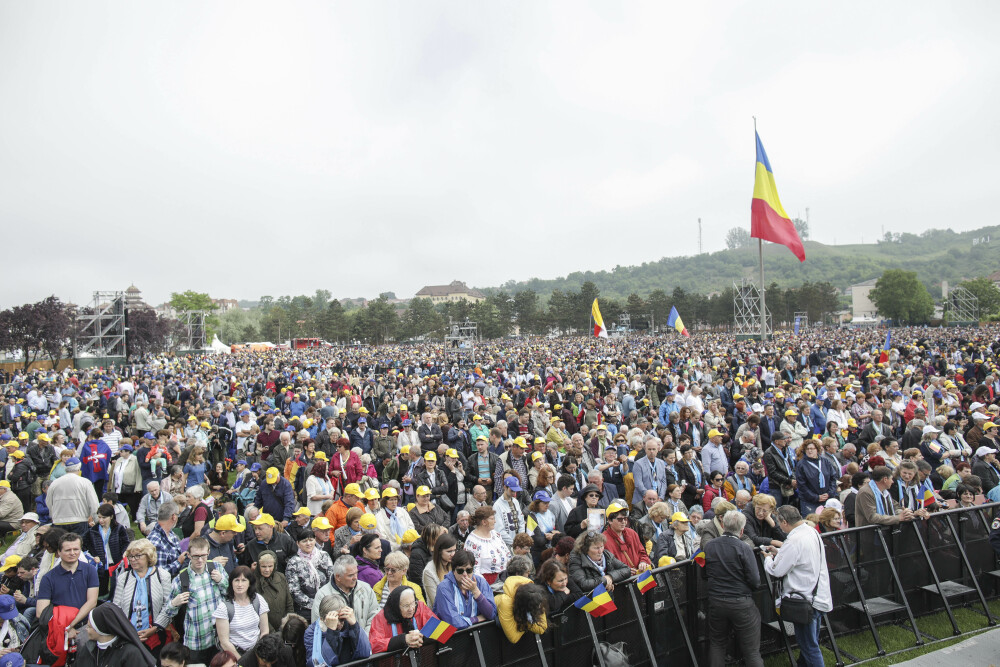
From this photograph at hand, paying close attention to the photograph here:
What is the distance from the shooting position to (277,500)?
22.5ft

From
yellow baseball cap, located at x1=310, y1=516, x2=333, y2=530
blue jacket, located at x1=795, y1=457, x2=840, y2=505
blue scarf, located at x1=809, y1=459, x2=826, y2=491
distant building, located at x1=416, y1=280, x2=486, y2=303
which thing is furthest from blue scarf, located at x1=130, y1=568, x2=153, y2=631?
distant building, located at x1=416, y1=280, x2=486, y2=303

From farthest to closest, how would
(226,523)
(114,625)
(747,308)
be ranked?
(747,308) < (226,523) < (114,625)

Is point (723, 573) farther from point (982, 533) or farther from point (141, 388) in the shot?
point (141, 388)

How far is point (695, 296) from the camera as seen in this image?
96.7 m

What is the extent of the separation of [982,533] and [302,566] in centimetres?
682

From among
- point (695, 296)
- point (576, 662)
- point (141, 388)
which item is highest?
point (695, 296)

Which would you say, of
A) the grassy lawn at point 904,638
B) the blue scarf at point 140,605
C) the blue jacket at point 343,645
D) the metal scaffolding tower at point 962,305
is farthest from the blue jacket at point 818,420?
the metal scaffolding tower at point 962,305

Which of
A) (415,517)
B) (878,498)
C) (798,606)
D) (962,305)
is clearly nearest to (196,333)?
(415,517)

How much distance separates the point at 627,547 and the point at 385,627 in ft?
7.45

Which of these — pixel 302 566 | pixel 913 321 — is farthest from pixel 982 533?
pixel 913 321

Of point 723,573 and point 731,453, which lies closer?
point 723,573

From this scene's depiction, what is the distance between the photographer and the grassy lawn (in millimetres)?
5059

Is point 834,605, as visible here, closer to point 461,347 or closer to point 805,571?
point 805,571

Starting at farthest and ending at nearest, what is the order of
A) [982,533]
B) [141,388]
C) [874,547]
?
[141,388] → [982,533] → [874,547]
